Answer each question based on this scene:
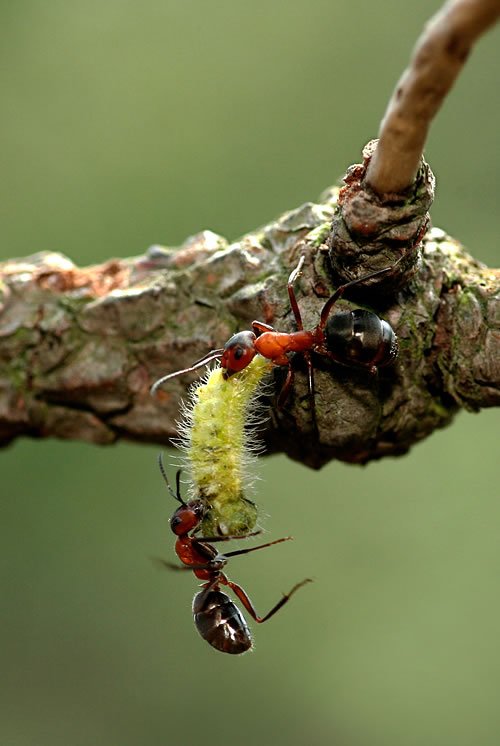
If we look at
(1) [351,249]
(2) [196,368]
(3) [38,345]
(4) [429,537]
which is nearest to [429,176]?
(1) [351,249]

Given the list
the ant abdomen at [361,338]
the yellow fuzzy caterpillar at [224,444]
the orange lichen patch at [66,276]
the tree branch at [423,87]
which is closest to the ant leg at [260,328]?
the yellow fuzzy caterpillar at [224,444]

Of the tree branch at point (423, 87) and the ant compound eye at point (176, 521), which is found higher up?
the tree branch at point (423, 87)

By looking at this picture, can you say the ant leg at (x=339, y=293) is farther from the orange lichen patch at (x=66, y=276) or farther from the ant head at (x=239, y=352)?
the orange lichen patch at (x=66, y=276)

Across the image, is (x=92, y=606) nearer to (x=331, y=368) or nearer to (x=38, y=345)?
(x=38, y=345)

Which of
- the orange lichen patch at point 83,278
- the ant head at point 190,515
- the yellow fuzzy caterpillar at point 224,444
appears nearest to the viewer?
the yellow fuzzy caterpillar at point 224,444

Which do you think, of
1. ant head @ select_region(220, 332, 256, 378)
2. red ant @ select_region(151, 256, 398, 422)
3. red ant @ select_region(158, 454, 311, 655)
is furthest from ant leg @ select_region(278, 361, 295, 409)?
red ant @ select_region(158, 454, 311, 655)

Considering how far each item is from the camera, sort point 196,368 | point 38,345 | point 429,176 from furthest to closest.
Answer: point 38,345 < point 196,368 < point 429,176

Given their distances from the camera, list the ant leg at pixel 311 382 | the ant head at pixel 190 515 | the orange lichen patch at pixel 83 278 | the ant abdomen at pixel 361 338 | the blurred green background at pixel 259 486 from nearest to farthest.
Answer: the ant abdomen at pixel 361 338, the ant leg at pixel 311 382, the ant head at pixel 190 515, the orange lichen patch at pixel 83 278, the blurred green background at pixel 259 486
